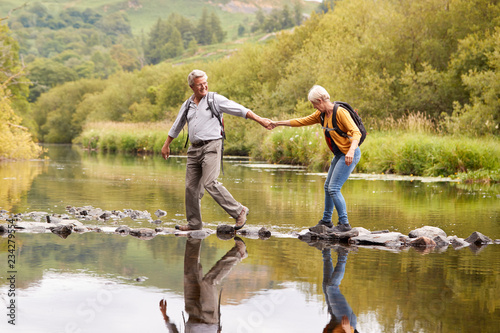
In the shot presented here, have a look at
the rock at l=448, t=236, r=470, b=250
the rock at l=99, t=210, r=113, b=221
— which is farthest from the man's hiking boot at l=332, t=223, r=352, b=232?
the rock at l=99, t=210, r=113, b=221

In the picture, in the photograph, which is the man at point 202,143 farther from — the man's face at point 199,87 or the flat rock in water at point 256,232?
the flat rock in water at point 256,232

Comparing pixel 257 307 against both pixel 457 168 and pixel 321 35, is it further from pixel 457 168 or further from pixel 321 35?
pixel 321 35

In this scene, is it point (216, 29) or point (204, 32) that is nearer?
point (204, 32)

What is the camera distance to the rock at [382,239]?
8903mm

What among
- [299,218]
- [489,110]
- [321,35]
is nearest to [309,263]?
[299,218]

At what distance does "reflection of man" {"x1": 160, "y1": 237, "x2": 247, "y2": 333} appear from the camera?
4.94 m

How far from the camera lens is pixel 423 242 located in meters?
8.91

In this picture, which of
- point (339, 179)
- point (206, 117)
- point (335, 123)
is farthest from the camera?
point (206, 117)

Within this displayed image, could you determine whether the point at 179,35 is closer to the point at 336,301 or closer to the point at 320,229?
the point at 320,229

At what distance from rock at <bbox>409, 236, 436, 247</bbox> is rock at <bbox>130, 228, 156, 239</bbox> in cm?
365

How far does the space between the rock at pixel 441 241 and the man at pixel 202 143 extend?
2868mm

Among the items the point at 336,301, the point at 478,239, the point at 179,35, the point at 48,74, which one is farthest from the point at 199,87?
the point at 179,35

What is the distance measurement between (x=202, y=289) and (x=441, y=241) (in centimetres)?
427

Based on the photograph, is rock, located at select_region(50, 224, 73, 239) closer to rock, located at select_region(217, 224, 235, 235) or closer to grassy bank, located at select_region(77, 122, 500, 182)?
rock, located at select_region(217, 224, 235, 235)
